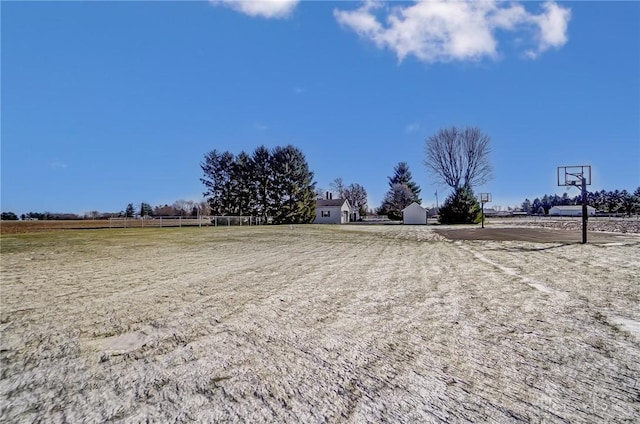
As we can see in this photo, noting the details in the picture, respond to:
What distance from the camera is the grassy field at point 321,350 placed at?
6.42 ft

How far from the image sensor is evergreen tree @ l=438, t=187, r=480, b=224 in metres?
37.4

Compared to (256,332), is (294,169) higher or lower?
higher

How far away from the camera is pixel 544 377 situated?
2.29 m

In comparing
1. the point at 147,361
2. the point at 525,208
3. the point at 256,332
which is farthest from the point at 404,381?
the point at 525,208

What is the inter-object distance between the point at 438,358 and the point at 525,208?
122 meters

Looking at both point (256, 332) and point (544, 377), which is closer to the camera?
point (544, 377)

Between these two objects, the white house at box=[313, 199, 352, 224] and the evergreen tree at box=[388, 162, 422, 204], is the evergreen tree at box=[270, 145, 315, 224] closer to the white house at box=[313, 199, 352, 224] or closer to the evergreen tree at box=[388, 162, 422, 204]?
the white house at box=[313, 199, 352, 224]

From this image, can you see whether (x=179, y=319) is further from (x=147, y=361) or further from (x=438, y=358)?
(x=438, y=358)

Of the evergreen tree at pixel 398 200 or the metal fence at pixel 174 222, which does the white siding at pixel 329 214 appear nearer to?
the evergreen tree at pixel 398 200

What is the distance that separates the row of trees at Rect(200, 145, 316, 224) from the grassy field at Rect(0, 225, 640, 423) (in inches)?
1426

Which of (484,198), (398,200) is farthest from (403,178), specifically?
(484,198)

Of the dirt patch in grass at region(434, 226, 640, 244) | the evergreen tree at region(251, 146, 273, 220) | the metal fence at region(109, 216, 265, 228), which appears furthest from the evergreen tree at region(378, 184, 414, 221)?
the dirt patch in grass at region(434, 226, 640, 244)

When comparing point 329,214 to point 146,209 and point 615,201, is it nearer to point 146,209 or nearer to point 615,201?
point 146,209

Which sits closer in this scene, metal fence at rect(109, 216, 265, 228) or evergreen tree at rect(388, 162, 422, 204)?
metal fence at rect(109, 216, 265, 228)
